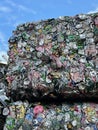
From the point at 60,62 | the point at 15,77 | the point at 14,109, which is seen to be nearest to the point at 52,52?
the point at 60,62

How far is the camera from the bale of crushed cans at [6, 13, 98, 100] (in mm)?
2354

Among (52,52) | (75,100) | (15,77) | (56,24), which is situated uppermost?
(56,24)

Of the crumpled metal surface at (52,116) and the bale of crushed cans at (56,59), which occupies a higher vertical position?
the bale of crushed cans at (56,59)

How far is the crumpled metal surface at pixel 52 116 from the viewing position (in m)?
2.30

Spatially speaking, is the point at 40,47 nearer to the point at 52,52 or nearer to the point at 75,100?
the point at 52,52

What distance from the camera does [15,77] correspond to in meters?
2.54

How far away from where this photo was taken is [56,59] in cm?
246

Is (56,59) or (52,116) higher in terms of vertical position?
(56,59)

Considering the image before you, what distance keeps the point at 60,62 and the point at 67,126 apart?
16.5 inches

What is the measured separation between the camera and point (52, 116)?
7.82 feet

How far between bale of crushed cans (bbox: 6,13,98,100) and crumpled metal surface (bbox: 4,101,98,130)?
7cm

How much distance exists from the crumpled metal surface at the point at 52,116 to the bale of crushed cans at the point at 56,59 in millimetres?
67

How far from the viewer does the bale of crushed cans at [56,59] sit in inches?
92.7

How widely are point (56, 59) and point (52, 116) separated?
1.23ft
